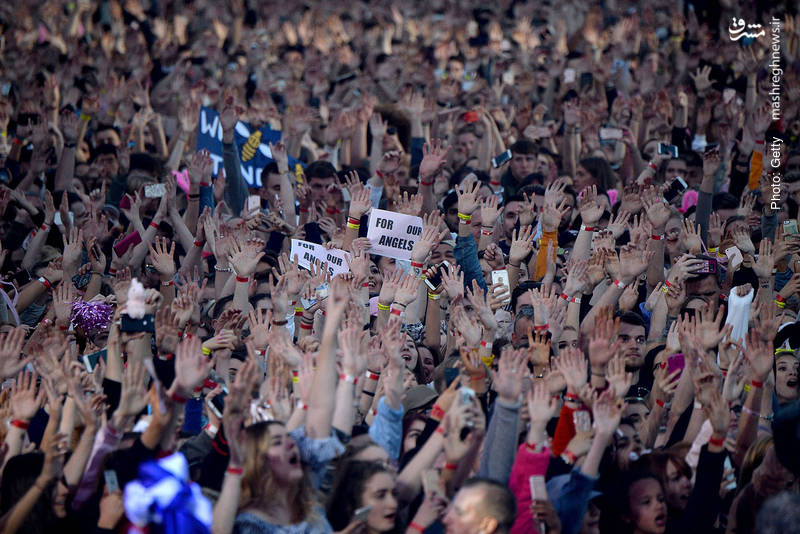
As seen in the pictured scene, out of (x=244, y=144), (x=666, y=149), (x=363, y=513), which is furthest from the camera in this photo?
(x=244, y=144)

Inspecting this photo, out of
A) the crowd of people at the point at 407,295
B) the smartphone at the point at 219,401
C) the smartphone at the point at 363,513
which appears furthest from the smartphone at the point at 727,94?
the smartphone at the point at 363,513

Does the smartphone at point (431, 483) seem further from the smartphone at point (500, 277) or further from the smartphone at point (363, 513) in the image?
the smartphone at point (500, 277)

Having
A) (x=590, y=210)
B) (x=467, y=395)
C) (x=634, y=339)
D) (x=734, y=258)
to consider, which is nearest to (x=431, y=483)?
(x=467, y=395)

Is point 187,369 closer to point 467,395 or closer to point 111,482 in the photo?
point 111,482

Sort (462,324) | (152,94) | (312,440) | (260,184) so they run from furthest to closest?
(152,94) < (260,184) < (462,324) < (312,440)

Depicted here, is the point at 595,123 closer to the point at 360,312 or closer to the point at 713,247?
the point at 713,247

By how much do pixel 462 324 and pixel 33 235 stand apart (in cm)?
423

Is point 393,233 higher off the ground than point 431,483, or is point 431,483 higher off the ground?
point 393,233

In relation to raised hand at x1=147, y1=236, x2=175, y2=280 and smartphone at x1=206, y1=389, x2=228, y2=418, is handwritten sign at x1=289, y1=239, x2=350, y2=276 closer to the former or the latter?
raised hand at x1=147, y1=236, x2=175, y2=280

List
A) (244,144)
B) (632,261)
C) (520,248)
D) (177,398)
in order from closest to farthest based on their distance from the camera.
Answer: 1. (177,398)
2. (632,261)
3. (520,248)
4. (244,144)

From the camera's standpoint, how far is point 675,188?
348 inches

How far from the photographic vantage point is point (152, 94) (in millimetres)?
12898

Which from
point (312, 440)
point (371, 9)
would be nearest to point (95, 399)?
point (312, 440)

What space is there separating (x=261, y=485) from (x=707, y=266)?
4.00 meters
